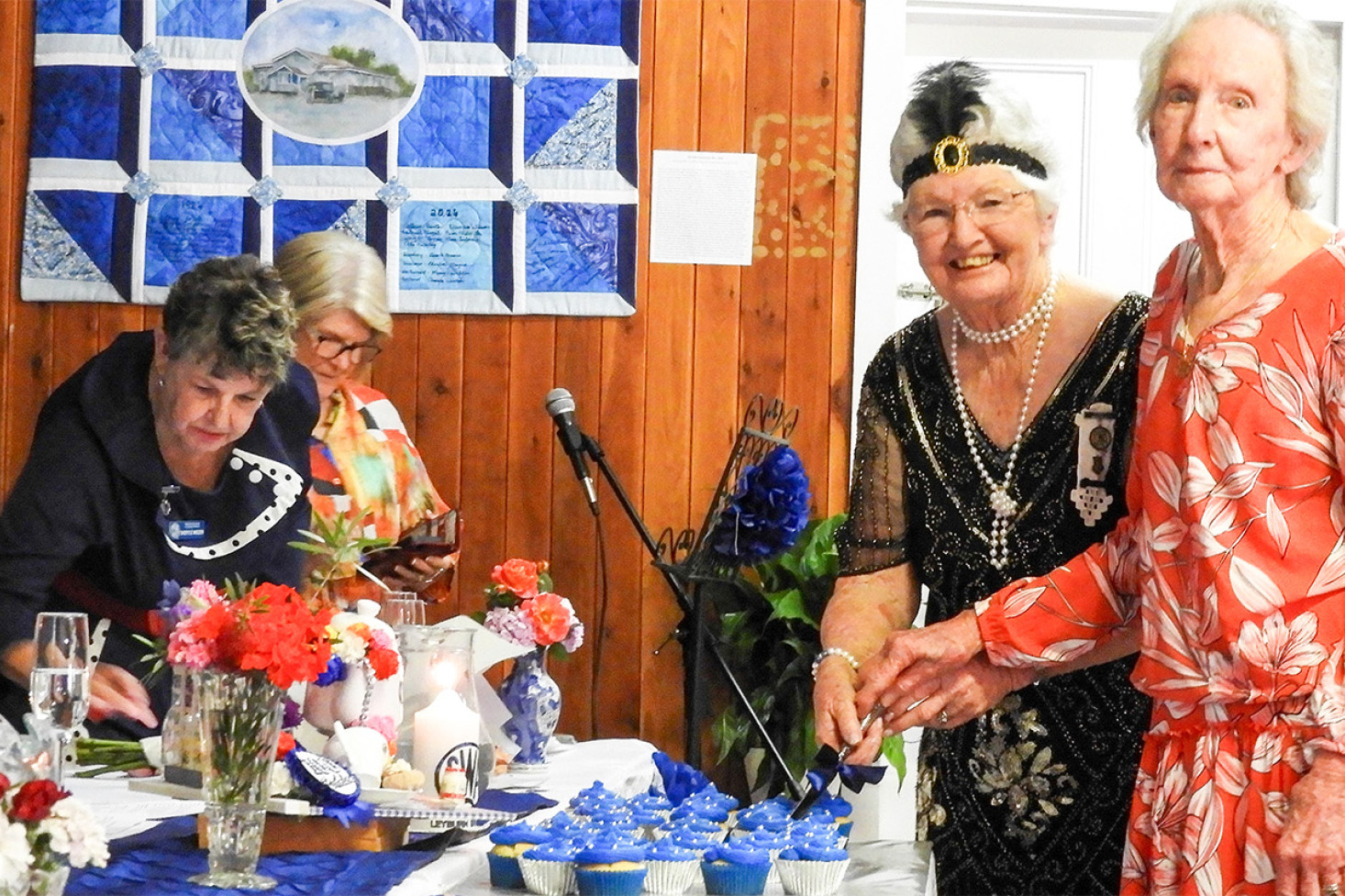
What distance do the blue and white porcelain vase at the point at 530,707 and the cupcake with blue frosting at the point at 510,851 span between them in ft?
2.79

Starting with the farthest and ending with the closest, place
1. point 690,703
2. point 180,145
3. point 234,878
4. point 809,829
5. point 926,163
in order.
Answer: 1. point 180,145
2. point 690,703
3. point 926,163
4. point 809,829
5. point 234,878

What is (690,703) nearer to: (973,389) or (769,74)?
(769,74)

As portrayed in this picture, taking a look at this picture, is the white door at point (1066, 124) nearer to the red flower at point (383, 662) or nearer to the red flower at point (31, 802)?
the red flower at point (383, 662)

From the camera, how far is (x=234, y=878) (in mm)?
1586

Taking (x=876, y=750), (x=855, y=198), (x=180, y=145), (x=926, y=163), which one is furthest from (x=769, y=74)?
(x=876, y=750)

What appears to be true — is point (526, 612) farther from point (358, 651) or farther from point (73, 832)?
Result: point (73, 832)

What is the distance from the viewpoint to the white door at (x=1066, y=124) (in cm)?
438

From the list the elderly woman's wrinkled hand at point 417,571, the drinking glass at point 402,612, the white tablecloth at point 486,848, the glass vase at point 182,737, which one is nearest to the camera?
the white tablecloth at point 486,848

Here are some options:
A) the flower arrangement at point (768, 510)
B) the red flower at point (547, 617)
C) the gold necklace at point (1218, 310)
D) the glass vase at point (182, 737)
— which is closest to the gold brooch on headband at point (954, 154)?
the gold necklace at point (1218, 310)

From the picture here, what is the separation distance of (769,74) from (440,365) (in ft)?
3.88

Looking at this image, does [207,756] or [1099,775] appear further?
[1099,775]

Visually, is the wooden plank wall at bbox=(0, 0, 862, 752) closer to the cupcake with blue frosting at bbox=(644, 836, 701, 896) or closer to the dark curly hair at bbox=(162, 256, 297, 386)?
the dark curly hair at bbox=(162, 256, 297, 386)

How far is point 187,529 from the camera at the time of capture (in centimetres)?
269

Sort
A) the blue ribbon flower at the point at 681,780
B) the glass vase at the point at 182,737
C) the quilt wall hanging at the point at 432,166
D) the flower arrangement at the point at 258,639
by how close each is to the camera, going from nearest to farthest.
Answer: the flower arrangement at the point at 258,639 → the glass vase at the point at 182,737 → the blue ribbon flower at the point at 681,780 → the quilt wall hanging at the point at 432,166
